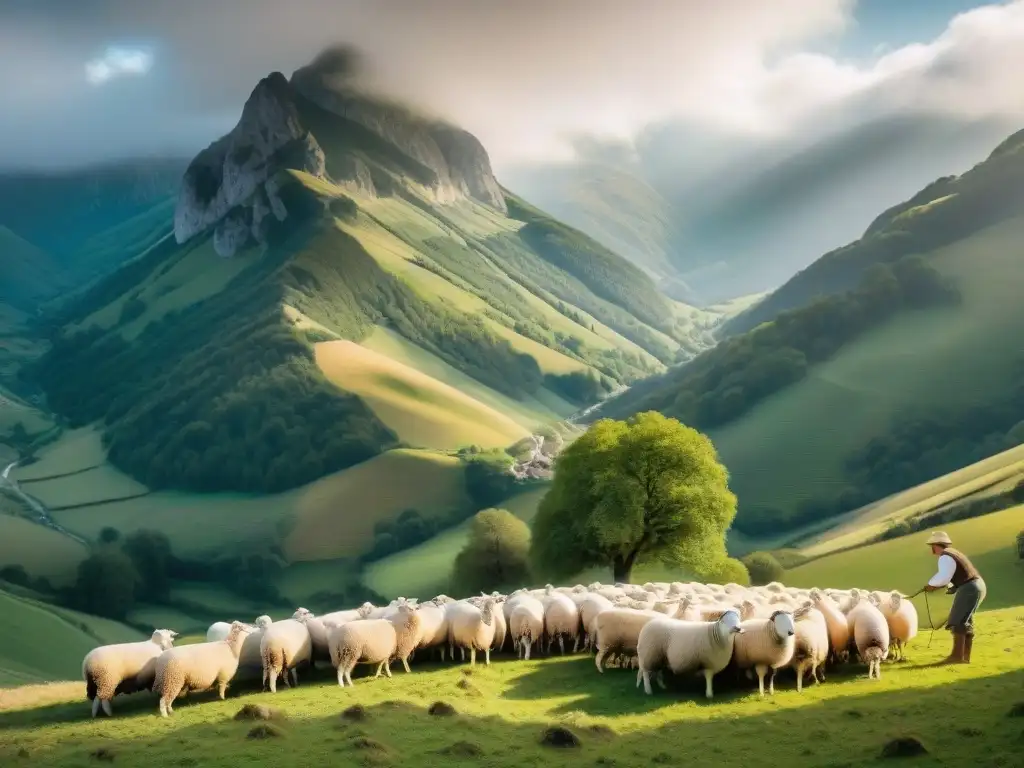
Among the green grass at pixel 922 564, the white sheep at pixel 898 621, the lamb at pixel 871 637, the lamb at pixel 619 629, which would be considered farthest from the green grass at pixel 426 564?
the lamb at pixel 871 637

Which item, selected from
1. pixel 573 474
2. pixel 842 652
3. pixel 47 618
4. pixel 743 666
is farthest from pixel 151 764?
pixel 47 618

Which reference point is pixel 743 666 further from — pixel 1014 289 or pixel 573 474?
pixel 1014 289

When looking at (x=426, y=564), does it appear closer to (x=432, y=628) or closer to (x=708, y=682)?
(x=432, y=628)

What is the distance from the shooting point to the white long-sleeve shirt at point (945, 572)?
24.5 meters

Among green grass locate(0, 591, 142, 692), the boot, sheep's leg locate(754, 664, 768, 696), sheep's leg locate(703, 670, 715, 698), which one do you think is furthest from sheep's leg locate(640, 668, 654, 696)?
green grass locate(0, 591, 142, 692)

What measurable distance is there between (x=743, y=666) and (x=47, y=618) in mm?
81752

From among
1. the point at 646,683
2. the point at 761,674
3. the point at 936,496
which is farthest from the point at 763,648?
the point at 936,496

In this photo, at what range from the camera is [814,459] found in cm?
16725

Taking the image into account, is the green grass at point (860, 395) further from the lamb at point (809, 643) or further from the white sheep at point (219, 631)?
the white sheep at point (219, 631)

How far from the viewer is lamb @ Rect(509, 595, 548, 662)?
104 feet

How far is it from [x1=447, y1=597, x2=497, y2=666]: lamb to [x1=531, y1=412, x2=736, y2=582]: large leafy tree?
2026 cm

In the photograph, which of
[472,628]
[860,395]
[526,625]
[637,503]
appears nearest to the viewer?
[472,628]

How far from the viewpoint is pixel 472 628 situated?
30.4 metres

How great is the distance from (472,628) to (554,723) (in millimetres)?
8159
